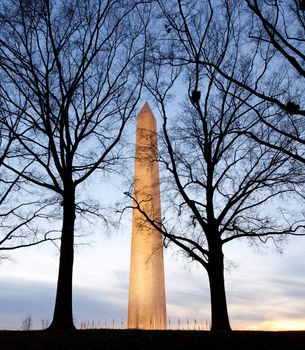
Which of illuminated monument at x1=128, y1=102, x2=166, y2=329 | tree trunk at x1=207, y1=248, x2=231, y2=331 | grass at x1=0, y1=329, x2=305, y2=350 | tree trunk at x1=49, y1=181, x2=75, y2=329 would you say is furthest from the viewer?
illuminated monument at x1=128, y1=102, x2=166, y2=329

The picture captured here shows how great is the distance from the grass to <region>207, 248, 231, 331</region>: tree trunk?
10.3ft

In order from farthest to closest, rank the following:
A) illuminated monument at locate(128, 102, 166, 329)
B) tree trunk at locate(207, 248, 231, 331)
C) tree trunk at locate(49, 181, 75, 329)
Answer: illuminated monument at locate(128, 102, 166, 329) → tree trunk at locate(207, 248, 231, 331) → tree trunk at locate(49, 181, 75, 329)

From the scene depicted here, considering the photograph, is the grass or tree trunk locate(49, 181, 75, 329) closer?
the grass

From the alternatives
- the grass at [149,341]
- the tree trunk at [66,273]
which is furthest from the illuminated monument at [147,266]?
the grass at [149,341]

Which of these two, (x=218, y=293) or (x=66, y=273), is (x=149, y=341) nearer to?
(x=66, y=273)

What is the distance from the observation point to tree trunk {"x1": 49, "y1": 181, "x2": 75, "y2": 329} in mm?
12383

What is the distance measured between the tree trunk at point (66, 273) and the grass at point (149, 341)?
201cm

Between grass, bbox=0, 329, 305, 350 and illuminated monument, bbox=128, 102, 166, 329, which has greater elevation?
illuminated monument, bbox=128, 102, 166, 329

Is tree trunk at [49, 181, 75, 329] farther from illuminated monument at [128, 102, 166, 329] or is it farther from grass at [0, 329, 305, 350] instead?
illuminated monument at [128, 102, 166, 329]

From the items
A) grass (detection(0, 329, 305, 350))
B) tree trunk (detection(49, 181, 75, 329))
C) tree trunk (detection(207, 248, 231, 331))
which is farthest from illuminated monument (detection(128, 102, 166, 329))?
grass (detection(0, 329, 305, 350))

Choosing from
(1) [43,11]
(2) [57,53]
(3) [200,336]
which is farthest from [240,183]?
(1) [43,11]

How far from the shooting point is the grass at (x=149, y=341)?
8422 mm

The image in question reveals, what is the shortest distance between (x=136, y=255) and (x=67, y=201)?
222 inches

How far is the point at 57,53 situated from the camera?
15.0m
